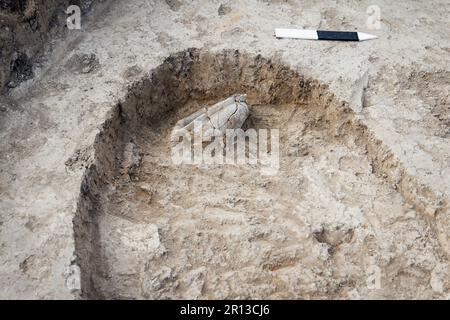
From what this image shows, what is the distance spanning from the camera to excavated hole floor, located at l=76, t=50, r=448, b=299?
3.11 meters

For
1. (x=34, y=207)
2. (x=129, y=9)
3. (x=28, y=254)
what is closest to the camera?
(x=28, y=254)

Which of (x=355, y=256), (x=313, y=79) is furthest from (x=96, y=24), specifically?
(x=355, y=256)

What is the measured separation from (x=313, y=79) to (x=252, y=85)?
0.51 meters

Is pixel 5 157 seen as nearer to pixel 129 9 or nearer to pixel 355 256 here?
pixel 129 9

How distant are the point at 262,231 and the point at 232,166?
64 cm

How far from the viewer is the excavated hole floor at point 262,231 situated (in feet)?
10.2

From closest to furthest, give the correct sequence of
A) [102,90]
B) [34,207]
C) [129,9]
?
[34,207]
[102,90]
[129,9]

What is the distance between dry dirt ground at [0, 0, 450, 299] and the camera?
3121mm

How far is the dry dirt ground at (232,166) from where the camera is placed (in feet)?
10.2

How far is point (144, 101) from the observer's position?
4.12 meters

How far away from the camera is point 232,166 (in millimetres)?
3805

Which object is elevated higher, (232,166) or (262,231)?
(232,166)

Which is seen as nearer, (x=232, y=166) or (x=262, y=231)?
(x=262, y=231)

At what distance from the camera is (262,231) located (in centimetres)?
334
